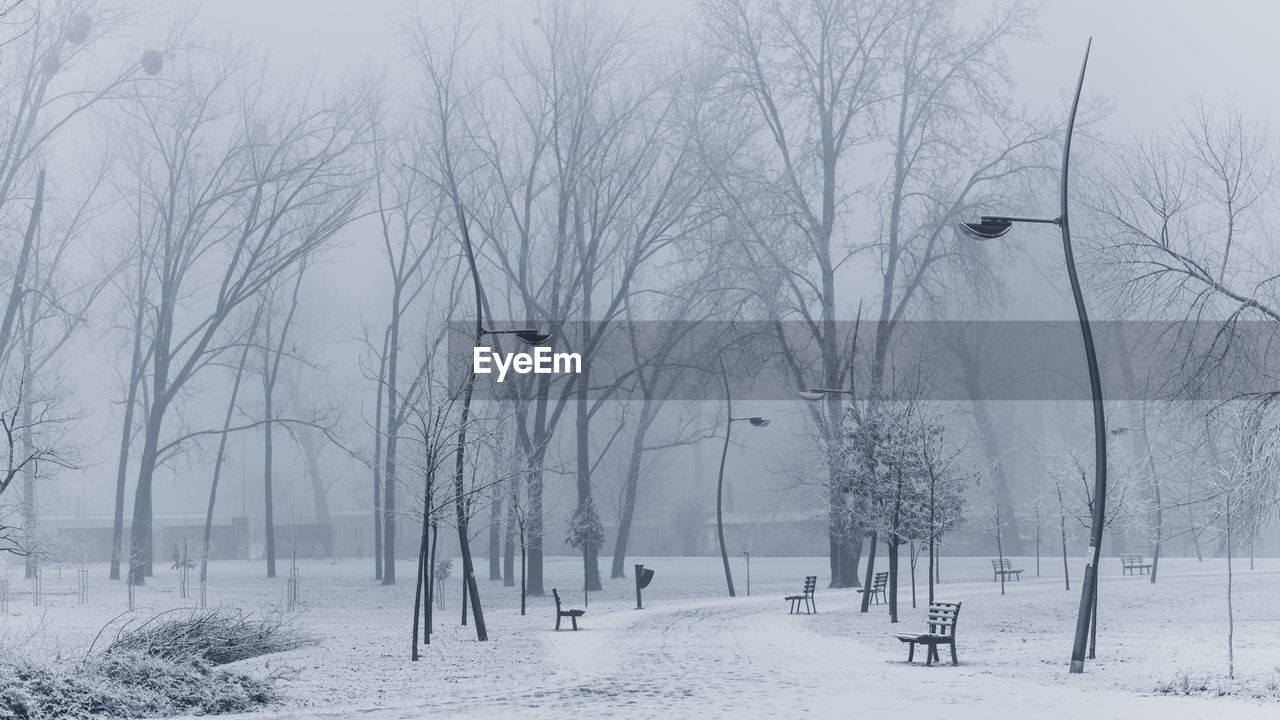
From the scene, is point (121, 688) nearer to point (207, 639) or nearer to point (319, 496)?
point (207, 639)

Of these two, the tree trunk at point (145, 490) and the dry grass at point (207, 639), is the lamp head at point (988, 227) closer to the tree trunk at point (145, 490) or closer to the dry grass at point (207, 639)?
the dry grass at point (207, 639)

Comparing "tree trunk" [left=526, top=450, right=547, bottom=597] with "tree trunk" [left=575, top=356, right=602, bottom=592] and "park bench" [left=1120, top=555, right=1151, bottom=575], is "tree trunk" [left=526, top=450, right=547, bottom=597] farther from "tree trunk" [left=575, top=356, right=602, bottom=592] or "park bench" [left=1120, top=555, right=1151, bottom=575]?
"park bench" [left=1120, top=555, right=1151, bottom=575]

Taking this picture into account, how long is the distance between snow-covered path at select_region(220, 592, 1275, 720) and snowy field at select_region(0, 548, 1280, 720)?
0.12ft

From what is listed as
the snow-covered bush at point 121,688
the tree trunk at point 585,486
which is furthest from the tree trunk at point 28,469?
the tree trunk at point 585,486

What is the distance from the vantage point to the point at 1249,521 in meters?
15.3

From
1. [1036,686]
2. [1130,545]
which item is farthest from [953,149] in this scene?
[1130,545]

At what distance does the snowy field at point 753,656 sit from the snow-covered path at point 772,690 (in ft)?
0.12

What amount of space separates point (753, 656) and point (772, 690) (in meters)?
4.46

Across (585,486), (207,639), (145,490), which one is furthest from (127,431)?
(207,639)

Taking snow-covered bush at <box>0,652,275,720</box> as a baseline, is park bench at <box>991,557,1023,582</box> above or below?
below

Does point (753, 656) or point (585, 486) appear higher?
point (585, 486)

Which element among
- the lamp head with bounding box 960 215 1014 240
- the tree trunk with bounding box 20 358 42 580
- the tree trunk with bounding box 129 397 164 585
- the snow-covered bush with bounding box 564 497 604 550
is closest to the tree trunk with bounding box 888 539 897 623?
the lamp head with bounding box 960 215 1014 240

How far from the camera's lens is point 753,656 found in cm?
1866

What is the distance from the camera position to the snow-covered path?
1209 centimetres
